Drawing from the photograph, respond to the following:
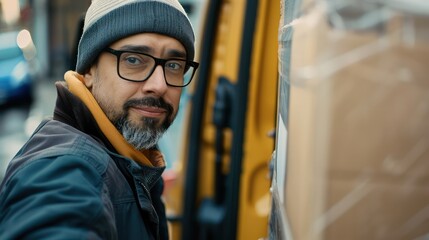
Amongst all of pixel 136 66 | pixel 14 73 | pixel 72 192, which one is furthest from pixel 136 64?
pixel 14 73

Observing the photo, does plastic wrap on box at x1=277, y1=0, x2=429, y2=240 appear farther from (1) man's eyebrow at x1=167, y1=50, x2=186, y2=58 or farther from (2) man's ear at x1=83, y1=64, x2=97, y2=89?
(2) man's ear at x1=83, y1=64, x2=97, y2=89

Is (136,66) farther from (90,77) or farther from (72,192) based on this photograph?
(72,192)

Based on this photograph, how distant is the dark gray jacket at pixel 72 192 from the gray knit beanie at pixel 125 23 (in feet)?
1.05

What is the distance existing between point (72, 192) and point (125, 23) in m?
0.69

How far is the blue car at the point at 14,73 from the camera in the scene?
10859mm

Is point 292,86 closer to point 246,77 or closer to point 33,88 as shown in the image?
point 246,77

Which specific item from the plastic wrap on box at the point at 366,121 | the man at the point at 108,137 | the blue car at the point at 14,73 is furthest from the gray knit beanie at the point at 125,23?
the blue car at the point at 14,73

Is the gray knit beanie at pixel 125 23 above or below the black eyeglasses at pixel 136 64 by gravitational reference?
above

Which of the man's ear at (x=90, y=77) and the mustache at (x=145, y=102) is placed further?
the man's ear at (x=90, y=77)

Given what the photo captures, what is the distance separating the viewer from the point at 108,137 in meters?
1.97

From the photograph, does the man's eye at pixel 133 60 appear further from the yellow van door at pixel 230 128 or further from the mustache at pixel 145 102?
the yellow van door at pixel 230 128

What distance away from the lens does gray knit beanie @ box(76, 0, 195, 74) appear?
210cm

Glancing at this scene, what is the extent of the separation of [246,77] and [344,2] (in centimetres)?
246

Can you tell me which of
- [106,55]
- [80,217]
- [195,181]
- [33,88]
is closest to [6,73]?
[33,88]
